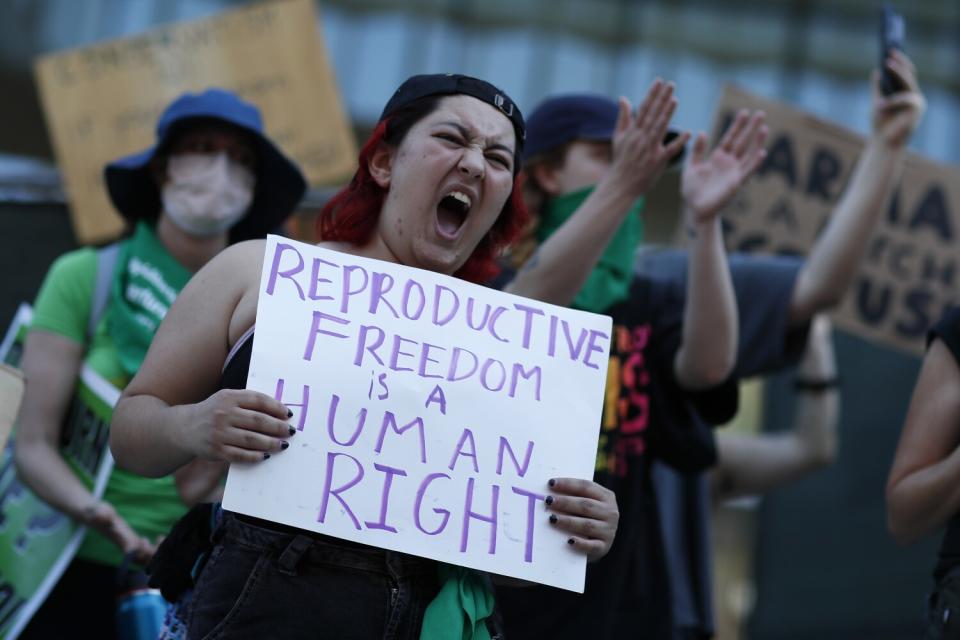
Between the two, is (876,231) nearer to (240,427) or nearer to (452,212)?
(452,212)

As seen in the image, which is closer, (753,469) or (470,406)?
(470,406)

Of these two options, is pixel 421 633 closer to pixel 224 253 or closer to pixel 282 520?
pixel 282 520

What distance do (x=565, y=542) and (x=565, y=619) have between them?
3.32ft

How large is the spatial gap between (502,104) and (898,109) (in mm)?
1538

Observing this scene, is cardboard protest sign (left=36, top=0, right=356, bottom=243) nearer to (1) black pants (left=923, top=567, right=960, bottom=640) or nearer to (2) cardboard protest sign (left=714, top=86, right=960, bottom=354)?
(2) cardboard protest sign (left=714, top=86, right=960, bottom=354)

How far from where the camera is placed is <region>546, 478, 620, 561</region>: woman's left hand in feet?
6.26

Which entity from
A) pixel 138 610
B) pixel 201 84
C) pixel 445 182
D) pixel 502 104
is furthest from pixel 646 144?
pixel 201 84

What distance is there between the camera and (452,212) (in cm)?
211

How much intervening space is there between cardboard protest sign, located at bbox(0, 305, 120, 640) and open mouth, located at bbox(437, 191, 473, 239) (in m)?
0.96

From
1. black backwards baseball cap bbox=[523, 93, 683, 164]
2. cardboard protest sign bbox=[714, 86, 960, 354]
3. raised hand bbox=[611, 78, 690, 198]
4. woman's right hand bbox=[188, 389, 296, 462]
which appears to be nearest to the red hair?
woman's right hand bbox=[188, 389, 296, 462]

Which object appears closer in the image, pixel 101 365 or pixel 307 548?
pixel 307 548

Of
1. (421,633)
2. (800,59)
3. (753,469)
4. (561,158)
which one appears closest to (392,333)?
(421,633)

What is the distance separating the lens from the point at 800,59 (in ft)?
23.9

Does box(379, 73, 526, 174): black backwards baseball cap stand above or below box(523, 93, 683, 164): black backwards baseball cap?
below
